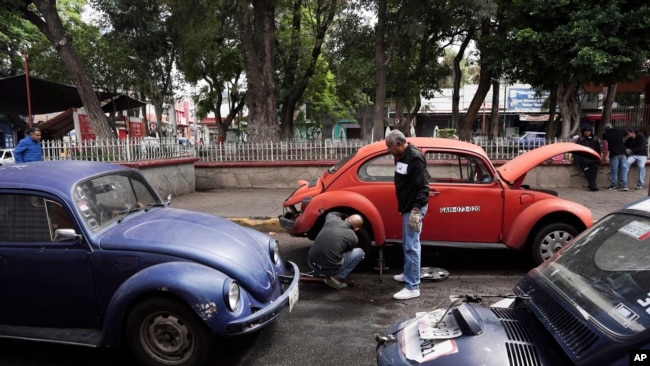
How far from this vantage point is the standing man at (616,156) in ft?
35.9

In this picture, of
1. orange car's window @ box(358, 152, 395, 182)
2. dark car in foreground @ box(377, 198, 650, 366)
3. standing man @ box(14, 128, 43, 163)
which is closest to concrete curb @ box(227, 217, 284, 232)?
orange car's window @ box(358, 152, 395, 182)

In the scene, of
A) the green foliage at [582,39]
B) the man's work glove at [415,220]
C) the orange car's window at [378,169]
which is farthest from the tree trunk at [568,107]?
the man's work glove at [415,220]

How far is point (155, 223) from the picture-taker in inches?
147

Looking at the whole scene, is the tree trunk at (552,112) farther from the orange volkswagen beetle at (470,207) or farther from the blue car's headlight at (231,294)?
the blue car's headlight at (231,294)

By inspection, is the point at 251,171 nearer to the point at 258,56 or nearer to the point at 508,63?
the point at 258,56

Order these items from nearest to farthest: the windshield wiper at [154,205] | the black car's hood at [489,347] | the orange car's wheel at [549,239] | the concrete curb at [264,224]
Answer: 1. the black car's hood at [489,347]
2. the windshield wiper at [154,205]
3. the orange car's wheel at [549,239]
4. the concrete curb at [264,224]

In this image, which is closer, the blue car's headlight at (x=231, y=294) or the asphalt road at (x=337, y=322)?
the blue car's headlight at (x=231, y=294)

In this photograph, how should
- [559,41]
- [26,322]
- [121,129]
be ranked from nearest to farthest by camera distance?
[26,322] < [559,41] < [121,129]

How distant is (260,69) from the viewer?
1301 cm

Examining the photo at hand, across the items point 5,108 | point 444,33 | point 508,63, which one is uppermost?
point 444,33

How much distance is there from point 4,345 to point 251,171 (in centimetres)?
883

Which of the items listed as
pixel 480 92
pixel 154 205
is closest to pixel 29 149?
pixel 154 205

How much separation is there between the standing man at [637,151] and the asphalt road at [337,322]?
7.43 metres

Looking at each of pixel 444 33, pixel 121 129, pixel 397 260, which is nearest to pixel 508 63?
pixel 444 33
